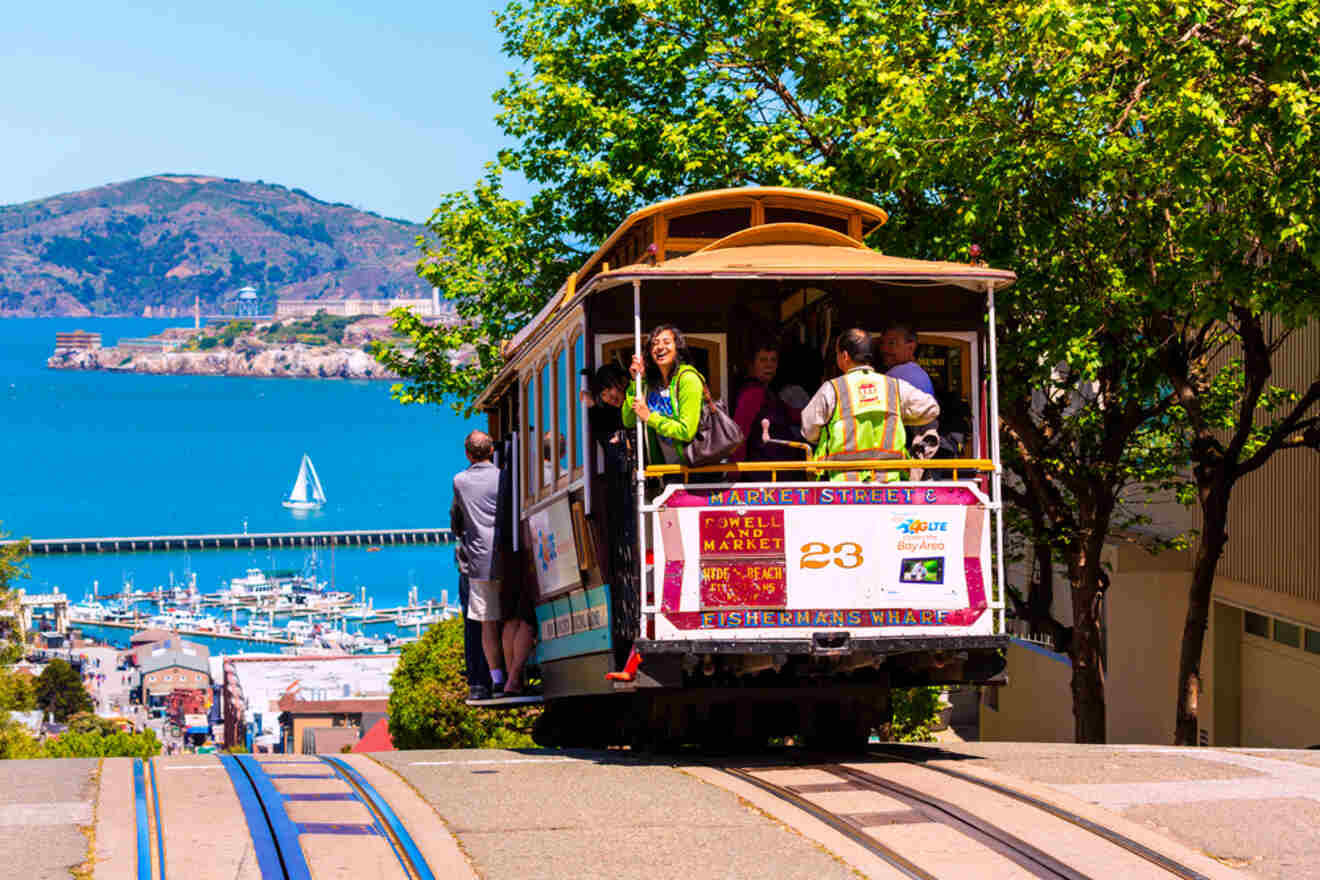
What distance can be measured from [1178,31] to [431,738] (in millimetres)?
25377

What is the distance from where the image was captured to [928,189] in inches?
746

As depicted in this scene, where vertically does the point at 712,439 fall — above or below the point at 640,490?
above

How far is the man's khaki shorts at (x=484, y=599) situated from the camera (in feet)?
46.2

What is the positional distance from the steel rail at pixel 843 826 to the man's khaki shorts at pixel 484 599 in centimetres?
430

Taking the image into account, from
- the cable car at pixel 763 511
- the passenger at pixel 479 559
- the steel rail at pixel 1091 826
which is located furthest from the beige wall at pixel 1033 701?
the steel rail at pixel 1091 826

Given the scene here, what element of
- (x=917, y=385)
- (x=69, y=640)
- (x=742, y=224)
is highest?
(x=742, y=224)

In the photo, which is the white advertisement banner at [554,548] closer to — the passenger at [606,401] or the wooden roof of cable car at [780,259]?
the passenger at [606,401]

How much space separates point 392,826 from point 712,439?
3.18 metres

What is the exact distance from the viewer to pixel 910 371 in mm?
10648

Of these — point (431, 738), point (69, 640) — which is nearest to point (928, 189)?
point (431, 738)

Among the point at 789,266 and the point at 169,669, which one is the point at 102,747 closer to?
the point at 789,266

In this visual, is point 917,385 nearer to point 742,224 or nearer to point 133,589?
point 742,224

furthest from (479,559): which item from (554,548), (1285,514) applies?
(1285,514)

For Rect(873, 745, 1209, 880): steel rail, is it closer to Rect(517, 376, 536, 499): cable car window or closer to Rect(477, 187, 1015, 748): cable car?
Rect(477, 187, 1015, 748): cable car
